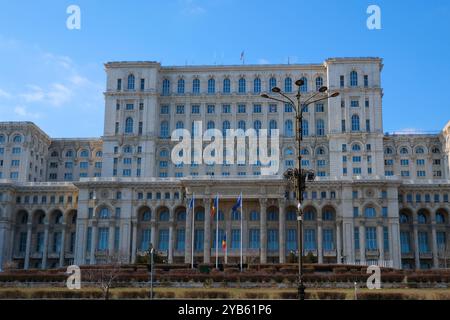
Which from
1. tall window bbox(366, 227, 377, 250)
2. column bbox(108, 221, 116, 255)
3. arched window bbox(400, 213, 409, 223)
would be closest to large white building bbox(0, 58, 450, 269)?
tall window bbox(366, 227, 377, 250)

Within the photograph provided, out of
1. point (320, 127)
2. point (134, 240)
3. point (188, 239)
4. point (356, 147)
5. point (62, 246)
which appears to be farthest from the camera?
point (320, 127)

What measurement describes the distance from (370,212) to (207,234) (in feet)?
115

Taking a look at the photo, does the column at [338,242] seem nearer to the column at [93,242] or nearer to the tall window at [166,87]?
the column at [93,242]

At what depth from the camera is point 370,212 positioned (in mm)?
118375

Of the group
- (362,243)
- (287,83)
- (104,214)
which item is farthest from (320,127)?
(104,214)

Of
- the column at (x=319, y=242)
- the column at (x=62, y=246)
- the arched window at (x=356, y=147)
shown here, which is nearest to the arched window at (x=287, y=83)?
the arched window at (x=356, y=147)

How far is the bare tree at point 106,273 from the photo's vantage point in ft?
201

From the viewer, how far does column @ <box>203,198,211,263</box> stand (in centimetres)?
11475

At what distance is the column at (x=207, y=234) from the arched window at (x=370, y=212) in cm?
3329

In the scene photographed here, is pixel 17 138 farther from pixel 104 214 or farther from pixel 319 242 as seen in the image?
pixel 319 242

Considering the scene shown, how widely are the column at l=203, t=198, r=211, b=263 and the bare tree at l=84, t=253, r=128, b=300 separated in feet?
55.1

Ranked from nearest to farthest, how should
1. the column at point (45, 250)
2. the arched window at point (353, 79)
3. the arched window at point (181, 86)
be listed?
1. the column at point (45, 250)
2. the arched window at point (353, 79)
3. the arched window at point (181, 86)

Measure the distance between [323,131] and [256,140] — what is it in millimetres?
16683
